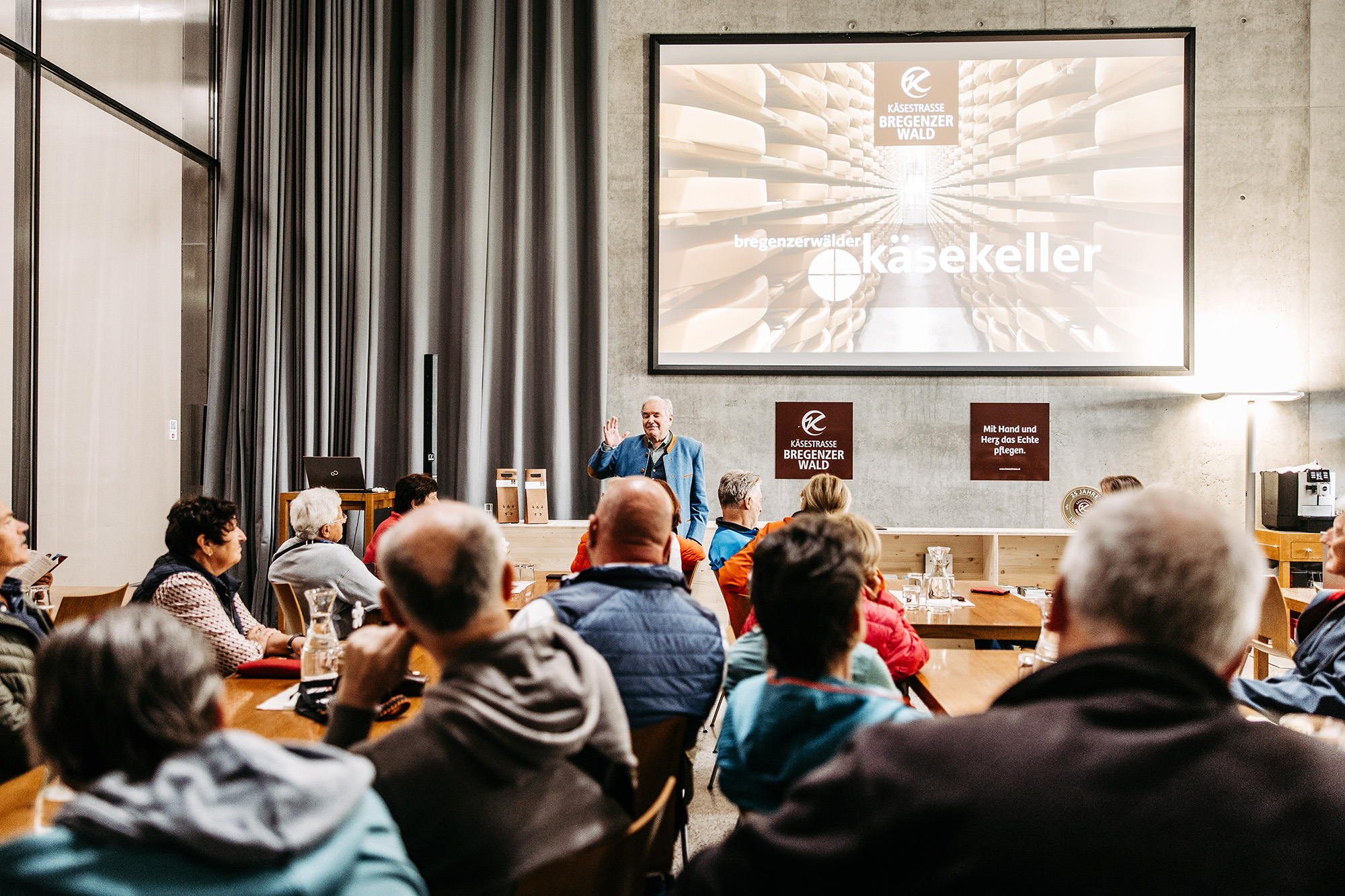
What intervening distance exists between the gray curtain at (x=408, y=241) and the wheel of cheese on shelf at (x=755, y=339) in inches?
41.2

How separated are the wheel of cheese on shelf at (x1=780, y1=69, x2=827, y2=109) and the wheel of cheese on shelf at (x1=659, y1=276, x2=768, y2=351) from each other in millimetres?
1437

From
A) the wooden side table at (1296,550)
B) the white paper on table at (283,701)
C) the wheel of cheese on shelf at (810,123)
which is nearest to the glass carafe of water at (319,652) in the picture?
the white paper on table at (283,701)

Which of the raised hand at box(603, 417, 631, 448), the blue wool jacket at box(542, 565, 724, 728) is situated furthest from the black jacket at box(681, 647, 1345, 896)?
the raised hand at box(603, 417, 631, 448)

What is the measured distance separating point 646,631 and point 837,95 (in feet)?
18.3

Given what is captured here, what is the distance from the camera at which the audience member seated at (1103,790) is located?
2.65 ft

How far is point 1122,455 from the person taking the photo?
635cm

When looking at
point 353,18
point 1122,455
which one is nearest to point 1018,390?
point 1122,455

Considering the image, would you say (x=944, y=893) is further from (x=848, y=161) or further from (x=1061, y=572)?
(x=848, y=161)

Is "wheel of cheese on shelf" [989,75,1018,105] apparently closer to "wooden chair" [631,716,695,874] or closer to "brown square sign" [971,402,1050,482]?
"brown square sign" [971,402,1050,482]

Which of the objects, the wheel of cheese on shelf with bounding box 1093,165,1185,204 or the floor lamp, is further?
the wheel of cheese on shelf with bounding box 1093,165,1185,204

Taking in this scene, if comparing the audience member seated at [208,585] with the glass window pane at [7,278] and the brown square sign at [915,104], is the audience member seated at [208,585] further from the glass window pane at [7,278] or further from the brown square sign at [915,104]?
the brown square sign at [915,104]

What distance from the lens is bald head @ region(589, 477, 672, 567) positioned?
213cm

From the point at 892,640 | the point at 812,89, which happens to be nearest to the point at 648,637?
the point at 892,640

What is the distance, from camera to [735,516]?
392 cm
